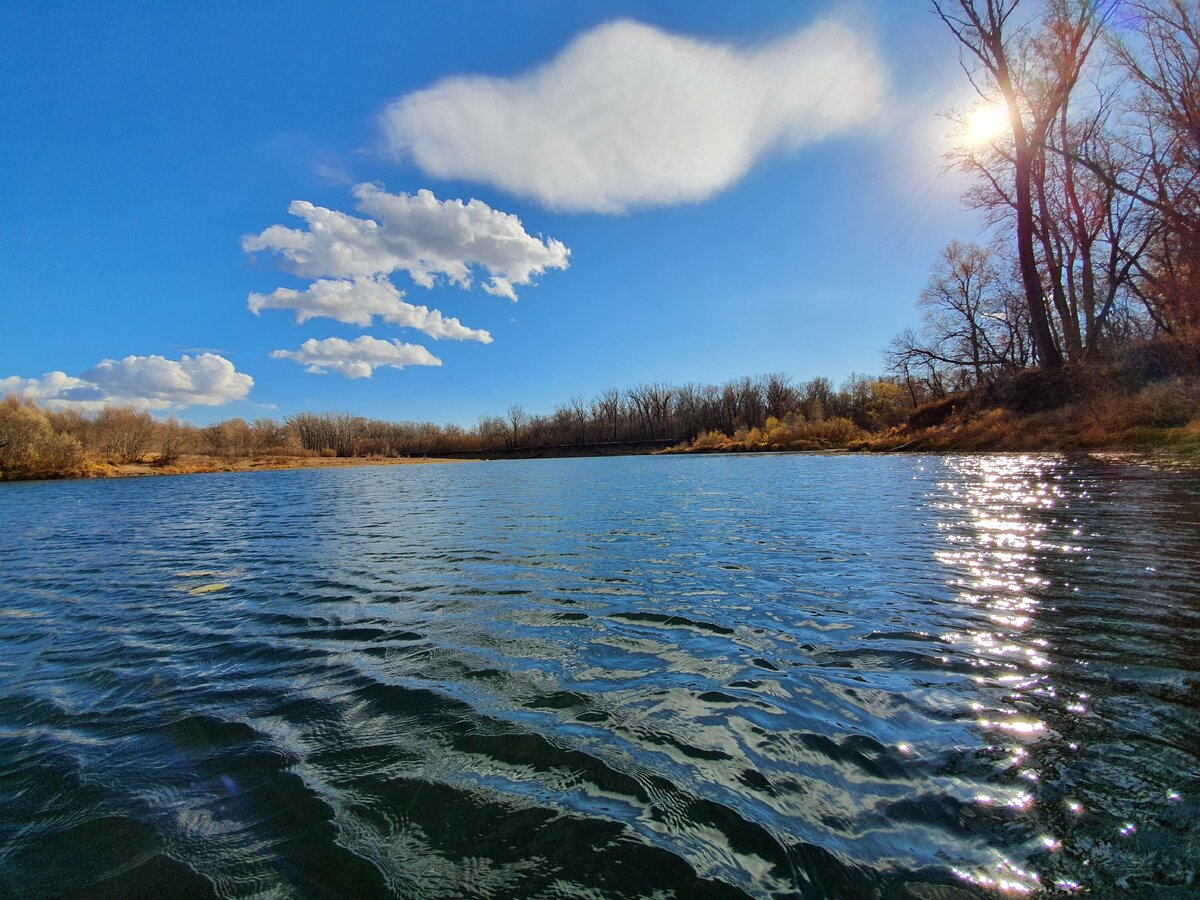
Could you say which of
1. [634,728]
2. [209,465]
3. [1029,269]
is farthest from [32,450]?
[1029,269]

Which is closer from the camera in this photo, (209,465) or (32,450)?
(32,450)

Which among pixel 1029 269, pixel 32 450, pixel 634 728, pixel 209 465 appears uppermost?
pixel 1029 269

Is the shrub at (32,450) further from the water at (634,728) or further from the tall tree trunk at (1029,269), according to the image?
the tall tree trunk at (1029,269)

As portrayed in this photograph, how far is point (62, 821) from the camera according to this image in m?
2.62

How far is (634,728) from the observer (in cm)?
321

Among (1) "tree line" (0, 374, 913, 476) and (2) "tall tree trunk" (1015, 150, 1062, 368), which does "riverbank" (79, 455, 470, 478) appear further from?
(2) "tall tree trunk" (1015, 150, 1062, 368)

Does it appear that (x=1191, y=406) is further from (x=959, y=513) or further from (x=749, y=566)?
(x=749, y=566)

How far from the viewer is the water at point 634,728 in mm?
2096

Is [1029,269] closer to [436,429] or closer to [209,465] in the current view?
[209,465]

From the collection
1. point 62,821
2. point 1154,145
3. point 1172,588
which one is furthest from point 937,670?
point 1154,145

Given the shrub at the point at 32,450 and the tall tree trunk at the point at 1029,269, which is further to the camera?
the shrub at the point at 32,450

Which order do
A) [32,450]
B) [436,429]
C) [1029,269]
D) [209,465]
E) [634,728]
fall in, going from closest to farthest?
1. [634,728]
2. [1029,269]
3. [32,450]
4. [209,465]
5. [436,429]

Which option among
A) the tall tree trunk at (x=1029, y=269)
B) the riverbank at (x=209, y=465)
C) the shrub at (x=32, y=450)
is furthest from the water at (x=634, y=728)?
the riverbank at (x=209, y=465)

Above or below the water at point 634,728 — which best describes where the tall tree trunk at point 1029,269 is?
above
